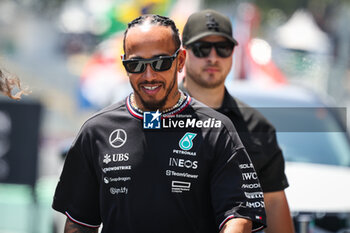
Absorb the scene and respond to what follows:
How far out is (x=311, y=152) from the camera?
19.5 ft

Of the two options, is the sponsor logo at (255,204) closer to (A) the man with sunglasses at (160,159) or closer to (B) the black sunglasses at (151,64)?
(A) the man with sunglasses at (160,159)

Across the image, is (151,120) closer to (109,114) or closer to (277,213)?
(109,114)

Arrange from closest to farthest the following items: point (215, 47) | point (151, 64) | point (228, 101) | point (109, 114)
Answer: point (151, 64), point (109, 114), point (228, 101), point (215, 47)

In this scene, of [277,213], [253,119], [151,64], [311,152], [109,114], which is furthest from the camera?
[311,152]

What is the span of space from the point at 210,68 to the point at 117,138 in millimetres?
1365

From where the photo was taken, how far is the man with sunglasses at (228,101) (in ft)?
12.5

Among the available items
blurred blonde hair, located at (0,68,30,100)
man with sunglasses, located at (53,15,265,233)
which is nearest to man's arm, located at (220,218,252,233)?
man with sunglasses, located at (53,15,265,233)

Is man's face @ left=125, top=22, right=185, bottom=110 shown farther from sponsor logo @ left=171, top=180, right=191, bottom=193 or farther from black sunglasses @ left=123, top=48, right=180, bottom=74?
sponsor logo @ left=171, top=180, right=191, bottom=193

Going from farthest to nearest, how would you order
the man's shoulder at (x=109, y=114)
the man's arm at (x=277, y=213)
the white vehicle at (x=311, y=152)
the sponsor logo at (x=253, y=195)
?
the white vehicle at (x=311, y=152) → the man's arm at (x=277, y=213) → the man's shoulder at (x=109, y=114) → the sponsor logo at (x=253, y=195)

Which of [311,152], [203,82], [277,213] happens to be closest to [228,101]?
[203,82]

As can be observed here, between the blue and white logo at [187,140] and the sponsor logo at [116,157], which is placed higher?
the blue and white logo at [187,140]

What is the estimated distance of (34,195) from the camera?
762 centimetres

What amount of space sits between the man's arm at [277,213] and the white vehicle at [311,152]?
1074mm

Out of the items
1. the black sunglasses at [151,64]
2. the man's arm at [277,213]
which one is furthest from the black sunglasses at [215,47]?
the black sunglasses at [151,64]
